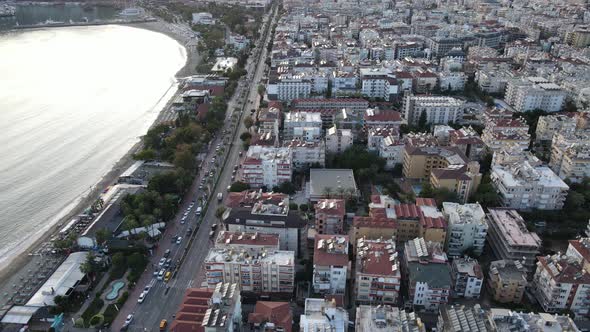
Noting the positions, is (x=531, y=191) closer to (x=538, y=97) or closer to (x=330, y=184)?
(x=330, y=184)

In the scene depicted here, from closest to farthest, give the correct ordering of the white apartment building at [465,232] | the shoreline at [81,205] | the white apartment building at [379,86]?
the white apartment building at [465,232] → the shoreline at [81,205] → the white apartment building at [379,86]

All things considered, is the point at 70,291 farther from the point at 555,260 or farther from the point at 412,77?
the point at 412,77

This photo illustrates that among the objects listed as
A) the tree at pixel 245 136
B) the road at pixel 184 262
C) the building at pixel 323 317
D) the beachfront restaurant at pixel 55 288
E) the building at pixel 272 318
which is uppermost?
the building at pixel 323 317

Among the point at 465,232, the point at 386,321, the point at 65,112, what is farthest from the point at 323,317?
the point at 65,112

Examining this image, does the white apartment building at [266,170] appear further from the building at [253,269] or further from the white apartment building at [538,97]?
the white apartment building at [538,97]

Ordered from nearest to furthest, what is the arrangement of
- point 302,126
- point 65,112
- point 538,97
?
point 302,126, point 538,97, point 65,112

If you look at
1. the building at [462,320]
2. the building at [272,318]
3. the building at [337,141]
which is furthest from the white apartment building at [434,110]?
the building at [272,318]

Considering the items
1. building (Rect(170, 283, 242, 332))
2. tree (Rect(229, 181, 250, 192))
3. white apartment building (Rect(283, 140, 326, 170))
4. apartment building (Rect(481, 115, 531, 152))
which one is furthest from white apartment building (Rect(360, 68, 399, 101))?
building (Rect(170, 283, 242, 332))
